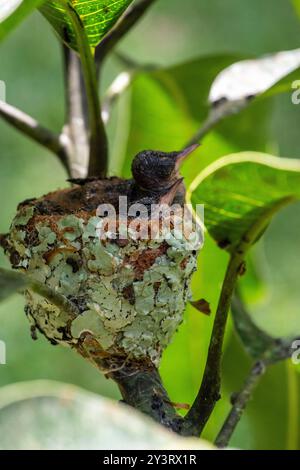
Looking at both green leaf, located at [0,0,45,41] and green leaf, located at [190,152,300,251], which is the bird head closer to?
green leaf, located at [190,152,300,251]

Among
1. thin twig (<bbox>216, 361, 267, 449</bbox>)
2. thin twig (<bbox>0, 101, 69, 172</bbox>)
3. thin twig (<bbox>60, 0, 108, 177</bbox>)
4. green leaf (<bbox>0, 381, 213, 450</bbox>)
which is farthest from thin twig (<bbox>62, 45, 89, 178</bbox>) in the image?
green leaf (<bbox>0, 381, 213, 450</bbox>)

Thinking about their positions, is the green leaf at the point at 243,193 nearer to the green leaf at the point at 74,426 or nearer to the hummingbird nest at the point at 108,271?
the hummingbird nest at the point at 108,271

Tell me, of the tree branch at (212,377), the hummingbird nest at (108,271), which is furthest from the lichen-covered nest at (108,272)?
the tree branch at (212,377)

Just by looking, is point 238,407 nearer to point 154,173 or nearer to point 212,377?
point 212,377

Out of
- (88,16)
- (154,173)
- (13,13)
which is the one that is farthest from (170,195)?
(13,13)

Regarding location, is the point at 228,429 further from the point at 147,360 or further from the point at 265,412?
the point at 265,412

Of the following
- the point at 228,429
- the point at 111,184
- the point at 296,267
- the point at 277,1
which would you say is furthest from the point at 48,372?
the point at 277,1
